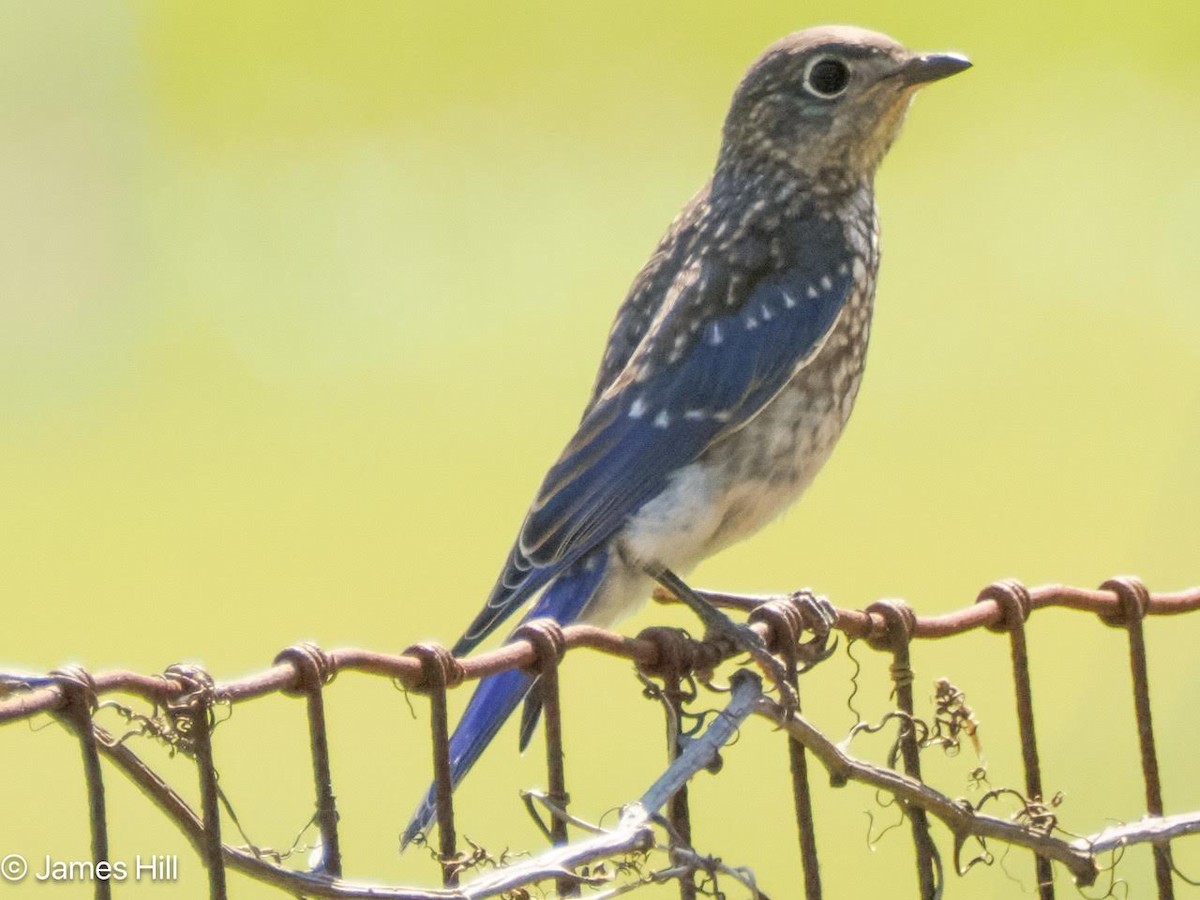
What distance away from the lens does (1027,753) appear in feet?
9.04

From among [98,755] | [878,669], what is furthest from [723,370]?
[878,669]

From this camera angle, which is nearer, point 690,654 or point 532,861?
point 532,861

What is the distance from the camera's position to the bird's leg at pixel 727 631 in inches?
112

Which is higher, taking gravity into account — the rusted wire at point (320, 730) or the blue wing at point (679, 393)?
the blue wing at point (679, 393)

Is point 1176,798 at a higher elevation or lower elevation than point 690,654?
lower

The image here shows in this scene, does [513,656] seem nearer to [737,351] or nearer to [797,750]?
[797,750]

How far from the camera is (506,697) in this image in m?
3.14

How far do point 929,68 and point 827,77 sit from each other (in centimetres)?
25

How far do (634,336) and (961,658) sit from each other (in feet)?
9.43

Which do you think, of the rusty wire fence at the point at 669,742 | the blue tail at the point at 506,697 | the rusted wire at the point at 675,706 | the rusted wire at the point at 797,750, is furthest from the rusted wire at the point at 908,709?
the blue tail at the point at 506,697

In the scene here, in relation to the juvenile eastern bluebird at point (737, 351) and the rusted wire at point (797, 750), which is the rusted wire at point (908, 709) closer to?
the rusted wire at point (797, 750)

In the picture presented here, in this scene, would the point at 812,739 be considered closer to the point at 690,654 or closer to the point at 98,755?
the point at 690,654

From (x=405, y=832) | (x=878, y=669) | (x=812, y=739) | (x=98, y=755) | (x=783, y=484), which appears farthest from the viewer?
(x=878, y=669)

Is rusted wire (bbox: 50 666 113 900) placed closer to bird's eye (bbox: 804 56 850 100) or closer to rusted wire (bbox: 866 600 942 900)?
rusted wire (bbox: 866 600 942 900)
